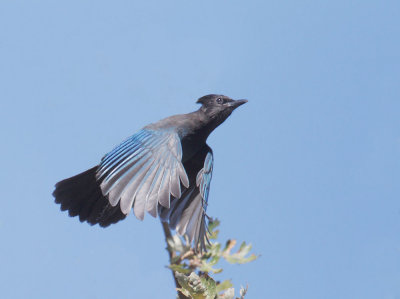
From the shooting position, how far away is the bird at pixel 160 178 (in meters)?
4.95

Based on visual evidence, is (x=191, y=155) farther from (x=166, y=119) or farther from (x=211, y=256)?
(x=211, y=256)

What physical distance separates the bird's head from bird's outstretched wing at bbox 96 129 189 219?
73 centimetres

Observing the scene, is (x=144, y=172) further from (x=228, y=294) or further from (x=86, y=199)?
(x=228, y=294)

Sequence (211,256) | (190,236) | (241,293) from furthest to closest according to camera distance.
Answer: (190,236)
(241,293)
(211,256)

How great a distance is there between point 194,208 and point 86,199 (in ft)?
3.30

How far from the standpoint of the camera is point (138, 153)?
18.2 feet

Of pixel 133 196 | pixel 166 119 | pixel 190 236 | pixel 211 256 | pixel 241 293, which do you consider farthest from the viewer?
pixel 166 119

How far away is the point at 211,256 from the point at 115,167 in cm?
271

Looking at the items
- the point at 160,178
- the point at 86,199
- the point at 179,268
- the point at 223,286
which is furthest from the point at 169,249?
the point at 86,199

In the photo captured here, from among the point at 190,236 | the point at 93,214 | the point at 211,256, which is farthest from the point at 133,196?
the point at 211,256

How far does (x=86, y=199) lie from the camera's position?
19.5 ft

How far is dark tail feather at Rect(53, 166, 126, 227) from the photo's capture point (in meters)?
5.82

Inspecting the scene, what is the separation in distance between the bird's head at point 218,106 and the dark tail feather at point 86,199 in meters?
1.34

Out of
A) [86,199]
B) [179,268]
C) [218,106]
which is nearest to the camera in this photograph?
[179,268]
